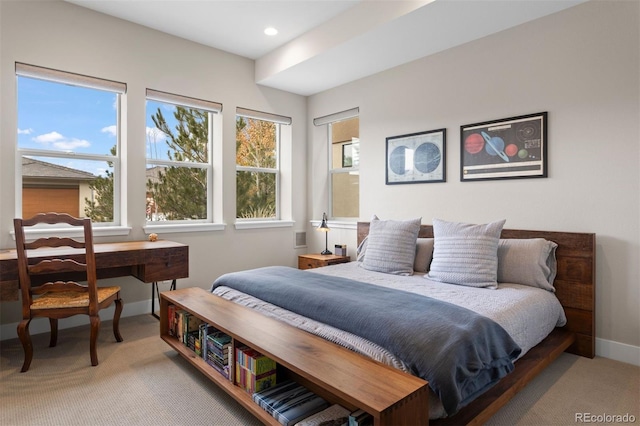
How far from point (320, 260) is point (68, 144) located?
264 cm

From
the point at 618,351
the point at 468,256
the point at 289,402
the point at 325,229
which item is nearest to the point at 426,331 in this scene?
the point at 289,402

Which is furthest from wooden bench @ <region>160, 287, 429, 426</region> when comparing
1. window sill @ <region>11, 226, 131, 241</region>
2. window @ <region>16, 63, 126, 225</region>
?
window @ <region>16, 63, 126, 225</region>

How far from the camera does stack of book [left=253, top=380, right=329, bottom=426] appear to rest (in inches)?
61.7

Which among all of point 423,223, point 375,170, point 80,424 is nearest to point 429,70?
point 375,170

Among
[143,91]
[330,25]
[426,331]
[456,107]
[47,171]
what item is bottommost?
[426,331]

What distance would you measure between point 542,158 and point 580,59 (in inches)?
28.7

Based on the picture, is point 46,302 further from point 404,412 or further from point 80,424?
point 404,412

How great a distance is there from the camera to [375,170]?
13.4 ft

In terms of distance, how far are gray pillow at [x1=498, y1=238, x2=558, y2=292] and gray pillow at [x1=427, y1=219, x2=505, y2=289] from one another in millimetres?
128

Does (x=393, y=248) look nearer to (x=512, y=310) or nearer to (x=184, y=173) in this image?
(x=512, y=310)

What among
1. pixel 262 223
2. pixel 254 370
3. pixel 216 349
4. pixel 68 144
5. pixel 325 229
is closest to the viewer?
pixel 254 370

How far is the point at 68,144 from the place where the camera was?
3.24m

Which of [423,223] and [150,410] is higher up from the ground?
[423,223]

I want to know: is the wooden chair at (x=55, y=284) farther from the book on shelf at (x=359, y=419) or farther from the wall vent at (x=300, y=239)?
the wall vent at (x=300, y=239)
